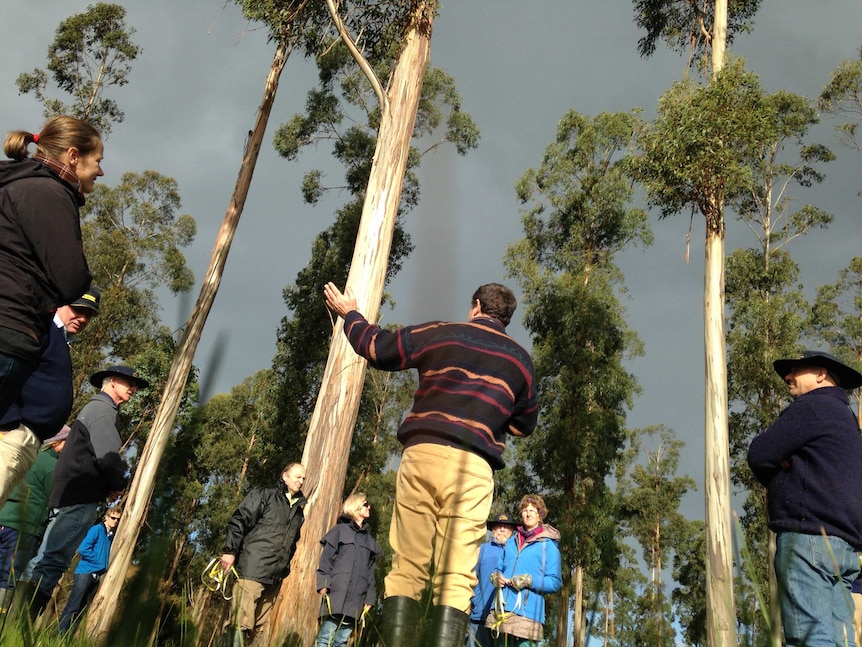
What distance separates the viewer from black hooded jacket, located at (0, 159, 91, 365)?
81.7 inches

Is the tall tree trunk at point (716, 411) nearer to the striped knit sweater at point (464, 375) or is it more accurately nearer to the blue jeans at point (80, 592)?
the blue jeans at point (80, 592)

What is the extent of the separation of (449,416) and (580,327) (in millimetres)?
14904

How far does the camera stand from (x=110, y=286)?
20.7 m

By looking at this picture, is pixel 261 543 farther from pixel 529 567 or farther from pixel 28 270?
pixel 28 270

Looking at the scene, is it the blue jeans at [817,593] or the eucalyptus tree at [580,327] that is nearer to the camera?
the blue jeans at [817,593]

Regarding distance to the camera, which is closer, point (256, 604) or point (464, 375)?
point (464, 375)

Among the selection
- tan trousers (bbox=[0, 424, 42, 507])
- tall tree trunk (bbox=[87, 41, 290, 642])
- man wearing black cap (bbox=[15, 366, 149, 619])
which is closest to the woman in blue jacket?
man wearing black cap (bbox=[15, 366, 149, 619])

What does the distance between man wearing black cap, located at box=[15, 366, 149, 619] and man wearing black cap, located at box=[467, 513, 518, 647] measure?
9.20 ft

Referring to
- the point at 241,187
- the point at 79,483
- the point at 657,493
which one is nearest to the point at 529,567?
the point at 79,483

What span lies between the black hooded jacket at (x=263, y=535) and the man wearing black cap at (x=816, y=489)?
3186 millimetres

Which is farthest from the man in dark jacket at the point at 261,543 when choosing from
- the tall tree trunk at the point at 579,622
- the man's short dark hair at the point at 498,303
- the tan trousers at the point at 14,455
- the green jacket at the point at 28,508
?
the green jacket at the point at 28,508

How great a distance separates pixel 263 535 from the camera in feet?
16.0

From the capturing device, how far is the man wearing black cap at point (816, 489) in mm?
2678

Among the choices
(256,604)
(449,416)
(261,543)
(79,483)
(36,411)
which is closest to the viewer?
(36,411)
